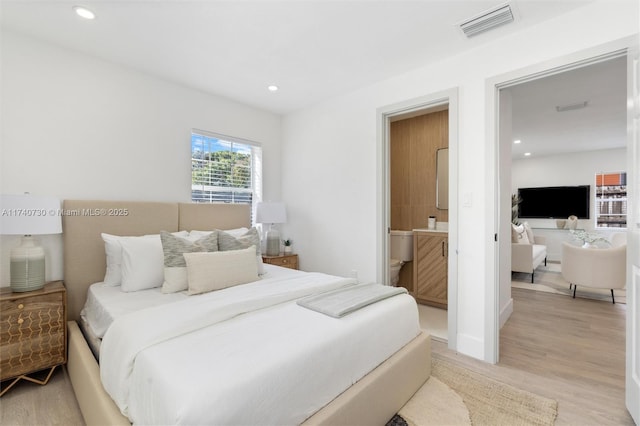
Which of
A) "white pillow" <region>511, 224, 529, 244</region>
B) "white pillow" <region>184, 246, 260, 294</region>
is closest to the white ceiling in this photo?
"white pillow" <region>184, 246, 260, 294</region>

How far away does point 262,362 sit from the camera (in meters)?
1.21

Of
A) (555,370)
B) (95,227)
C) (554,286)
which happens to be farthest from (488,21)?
(554,286)

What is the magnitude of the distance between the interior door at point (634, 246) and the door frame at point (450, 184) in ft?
3.61

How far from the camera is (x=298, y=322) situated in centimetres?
160

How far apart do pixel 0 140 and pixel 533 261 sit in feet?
22.5

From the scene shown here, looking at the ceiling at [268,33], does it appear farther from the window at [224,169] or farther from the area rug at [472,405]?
the area rug at [472,405]

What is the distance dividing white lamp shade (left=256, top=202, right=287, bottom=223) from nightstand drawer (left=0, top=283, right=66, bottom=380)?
6.57 feet

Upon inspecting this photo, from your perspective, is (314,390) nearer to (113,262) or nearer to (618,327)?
(113,262)

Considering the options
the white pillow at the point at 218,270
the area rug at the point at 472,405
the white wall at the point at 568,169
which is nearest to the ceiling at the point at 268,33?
the white pillow at the point at 218,270

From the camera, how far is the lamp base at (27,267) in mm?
2141

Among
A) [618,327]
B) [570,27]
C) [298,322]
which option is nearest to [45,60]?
[298,322]

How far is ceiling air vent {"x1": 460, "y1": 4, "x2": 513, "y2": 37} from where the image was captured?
Result: 6.97 feet

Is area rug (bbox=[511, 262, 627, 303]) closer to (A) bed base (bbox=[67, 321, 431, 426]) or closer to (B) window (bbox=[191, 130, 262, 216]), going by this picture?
(A) bed base (bbox=[67, 321, 431, 426])

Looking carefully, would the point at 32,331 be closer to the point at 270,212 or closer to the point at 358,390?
the point at 358,390
